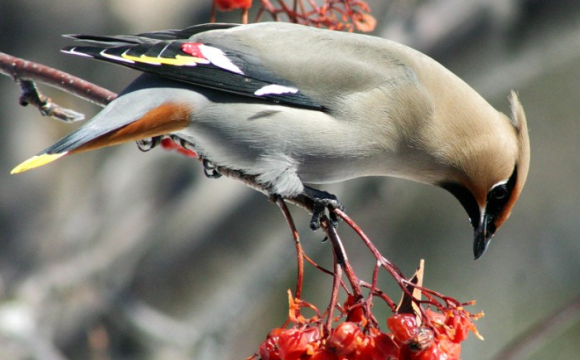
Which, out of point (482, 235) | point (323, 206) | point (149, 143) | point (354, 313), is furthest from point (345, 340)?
point (149, 143)

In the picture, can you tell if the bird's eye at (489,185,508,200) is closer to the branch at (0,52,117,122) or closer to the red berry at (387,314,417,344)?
the red berry at (387,314,417,344)

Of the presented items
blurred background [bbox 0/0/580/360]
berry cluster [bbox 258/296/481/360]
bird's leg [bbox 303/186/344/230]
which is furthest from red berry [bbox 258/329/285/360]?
blurred background [bbox 0/0/580/360]

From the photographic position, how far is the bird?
2.70 meters

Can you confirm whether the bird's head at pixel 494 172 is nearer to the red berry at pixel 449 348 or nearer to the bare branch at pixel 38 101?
the red berry at pixel 449 348

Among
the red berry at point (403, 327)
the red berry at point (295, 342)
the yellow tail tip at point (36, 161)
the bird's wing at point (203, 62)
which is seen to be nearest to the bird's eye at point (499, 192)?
the bird's wing at point (203, 62)

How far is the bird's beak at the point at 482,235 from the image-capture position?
294cm

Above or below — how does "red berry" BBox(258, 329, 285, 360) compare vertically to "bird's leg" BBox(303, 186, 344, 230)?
below

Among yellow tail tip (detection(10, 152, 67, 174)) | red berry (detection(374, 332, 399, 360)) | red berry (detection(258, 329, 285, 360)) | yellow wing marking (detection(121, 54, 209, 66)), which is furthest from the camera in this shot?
yellow wing marking (detection(121, 54, 209, 66))

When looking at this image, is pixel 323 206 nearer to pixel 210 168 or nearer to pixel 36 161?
pixel 210 168

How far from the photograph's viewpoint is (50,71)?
296 centimetres

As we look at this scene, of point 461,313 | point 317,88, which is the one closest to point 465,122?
point 317,88

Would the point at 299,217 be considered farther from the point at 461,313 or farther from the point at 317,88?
the point at 461,313

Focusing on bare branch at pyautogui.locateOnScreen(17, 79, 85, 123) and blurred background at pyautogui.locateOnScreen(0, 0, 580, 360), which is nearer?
bare branch at pyautogui.locateOnScreen(17, 79, 85, 123)

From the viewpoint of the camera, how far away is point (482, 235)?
297 cm
